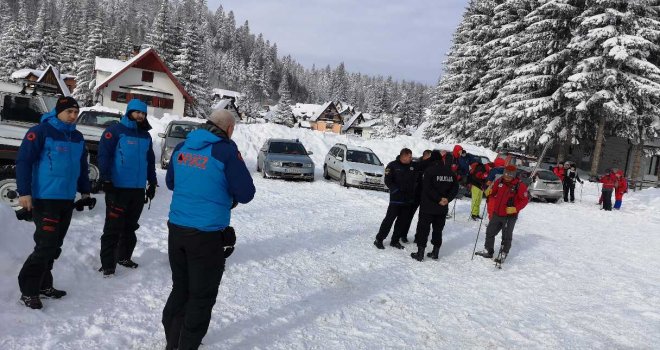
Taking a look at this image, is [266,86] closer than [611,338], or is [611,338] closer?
[611,338]

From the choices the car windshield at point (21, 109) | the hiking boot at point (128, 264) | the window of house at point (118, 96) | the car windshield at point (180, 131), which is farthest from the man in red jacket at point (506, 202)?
the window of house at point (118, 96)

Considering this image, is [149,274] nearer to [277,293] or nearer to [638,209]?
[277,293]

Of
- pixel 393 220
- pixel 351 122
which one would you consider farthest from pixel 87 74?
pixel 393 220

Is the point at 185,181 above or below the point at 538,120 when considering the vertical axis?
below

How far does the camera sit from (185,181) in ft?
10.9

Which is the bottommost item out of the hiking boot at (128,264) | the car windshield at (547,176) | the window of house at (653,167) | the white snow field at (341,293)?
the white snow field at (341,293)

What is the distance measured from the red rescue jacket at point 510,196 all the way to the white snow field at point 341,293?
1.10 metres

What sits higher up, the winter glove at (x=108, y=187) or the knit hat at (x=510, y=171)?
the knit hat at (x=510, y=171)

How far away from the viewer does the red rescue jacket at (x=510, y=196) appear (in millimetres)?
7969

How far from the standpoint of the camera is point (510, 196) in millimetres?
8000

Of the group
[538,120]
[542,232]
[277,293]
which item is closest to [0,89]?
[277,293]

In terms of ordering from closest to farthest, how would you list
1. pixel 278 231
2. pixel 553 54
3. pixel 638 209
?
pixel 278 231 < pixel 638 209 < pixel 553 54

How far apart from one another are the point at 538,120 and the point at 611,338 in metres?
25.0

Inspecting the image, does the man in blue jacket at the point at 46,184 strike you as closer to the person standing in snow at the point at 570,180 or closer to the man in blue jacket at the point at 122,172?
the man in blue jacket at the point at 122,172
